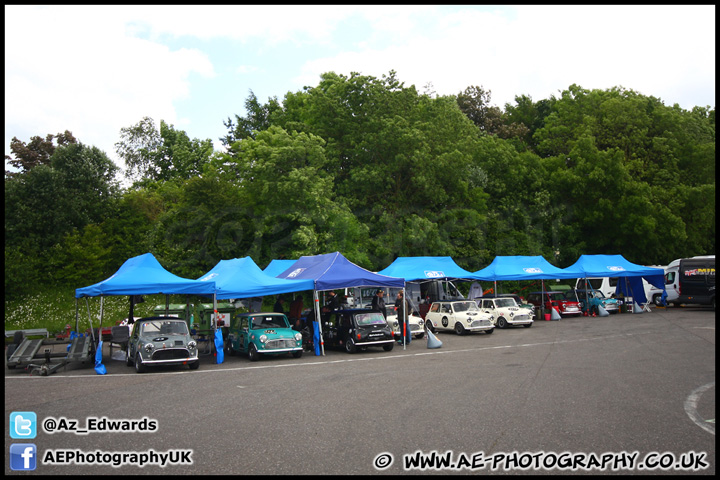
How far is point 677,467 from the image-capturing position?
6.02m

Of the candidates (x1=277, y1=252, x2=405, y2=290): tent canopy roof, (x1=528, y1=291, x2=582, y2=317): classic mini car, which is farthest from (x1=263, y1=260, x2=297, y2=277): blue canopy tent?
(x1=528, y1=291, x2=582, y2=317): classic mini car

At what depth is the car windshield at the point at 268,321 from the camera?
60.1ft

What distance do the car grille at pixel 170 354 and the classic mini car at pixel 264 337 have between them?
2347mm

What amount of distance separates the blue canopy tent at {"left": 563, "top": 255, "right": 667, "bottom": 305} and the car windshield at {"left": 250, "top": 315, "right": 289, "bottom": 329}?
18.6 m

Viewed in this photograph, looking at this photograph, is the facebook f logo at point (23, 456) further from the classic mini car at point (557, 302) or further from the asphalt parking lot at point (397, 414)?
the classic mini car at point (557, 302)

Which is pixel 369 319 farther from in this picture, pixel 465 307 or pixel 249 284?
pixel 465 307

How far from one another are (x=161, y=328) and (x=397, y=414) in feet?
32.9

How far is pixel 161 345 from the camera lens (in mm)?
15578

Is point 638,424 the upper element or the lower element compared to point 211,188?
lower

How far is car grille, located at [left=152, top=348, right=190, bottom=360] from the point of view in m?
15.4

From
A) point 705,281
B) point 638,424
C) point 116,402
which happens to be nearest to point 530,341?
point 638,424

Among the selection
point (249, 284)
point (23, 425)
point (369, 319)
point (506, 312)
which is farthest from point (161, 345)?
point (506, 312)

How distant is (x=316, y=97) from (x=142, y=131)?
24385 millimetres

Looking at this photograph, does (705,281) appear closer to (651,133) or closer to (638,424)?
(651,133)
